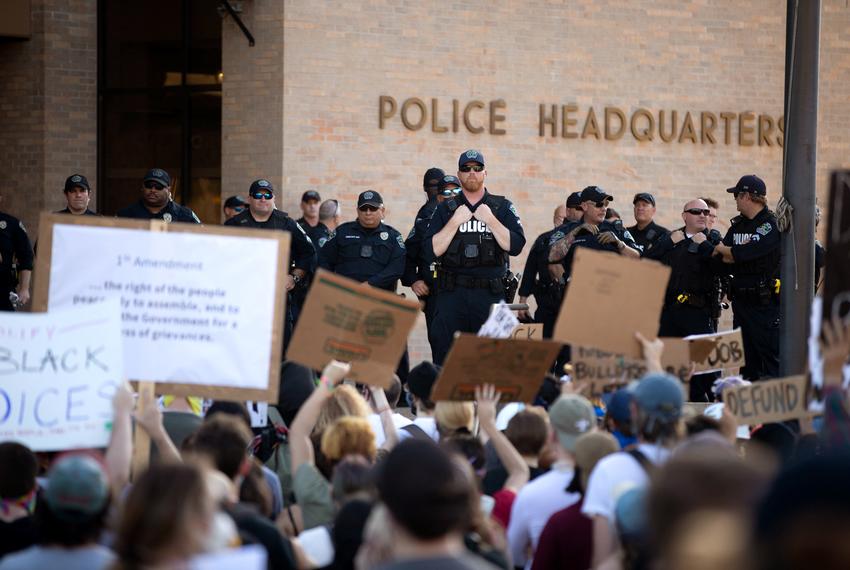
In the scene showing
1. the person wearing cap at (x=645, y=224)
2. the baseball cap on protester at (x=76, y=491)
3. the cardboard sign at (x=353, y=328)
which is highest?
the person wearing cap at (x=645, y=224)

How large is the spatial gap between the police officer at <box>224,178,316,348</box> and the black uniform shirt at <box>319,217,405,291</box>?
0.35 meters

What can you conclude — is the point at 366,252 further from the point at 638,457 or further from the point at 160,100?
the point at 638,457

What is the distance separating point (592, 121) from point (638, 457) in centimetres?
1297

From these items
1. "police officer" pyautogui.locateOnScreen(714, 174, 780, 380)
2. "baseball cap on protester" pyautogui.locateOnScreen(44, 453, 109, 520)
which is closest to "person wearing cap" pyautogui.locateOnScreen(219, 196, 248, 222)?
"police officer" pyautogui.locateOnScreen(714, 174, 780, 380)

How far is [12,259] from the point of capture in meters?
13.0

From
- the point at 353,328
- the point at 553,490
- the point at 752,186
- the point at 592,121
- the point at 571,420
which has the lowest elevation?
the point at 553,490

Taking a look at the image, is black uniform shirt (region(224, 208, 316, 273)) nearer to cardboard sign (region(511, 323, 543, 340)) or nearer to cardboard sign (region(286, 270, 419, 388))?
cardboard sign (region(511, 323, 543, 340))

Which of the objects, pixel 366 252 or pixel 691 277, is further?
pixel 366 252

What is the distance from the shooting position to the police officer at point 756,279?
492 inches

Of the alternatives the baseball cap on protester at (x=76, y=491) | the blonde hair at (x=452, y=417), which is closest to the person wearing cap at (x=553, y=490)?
the blonde hair at (x=452, y=417)

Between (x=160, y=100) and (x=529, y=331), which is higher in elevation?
(x=160, y=100)

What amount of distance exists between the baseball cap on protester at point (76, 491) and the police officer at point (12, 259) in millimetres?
9446

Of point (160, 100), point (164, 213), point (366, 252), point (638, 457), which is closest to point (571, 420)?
point (638, 457)

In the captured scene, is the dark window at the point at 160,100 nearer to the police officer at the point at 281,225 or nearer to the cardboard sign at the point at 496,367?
the police officer at the point at 281,225
